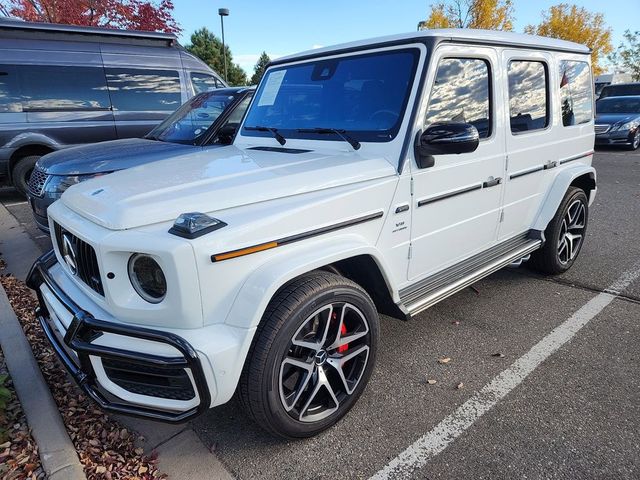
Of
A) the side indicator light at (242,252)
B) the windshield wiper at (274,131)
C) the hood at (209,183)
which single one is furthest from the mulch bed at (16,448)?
the windshield wiper at (274,131)

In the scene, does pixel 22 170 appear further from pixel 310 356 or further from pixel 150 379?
pixel 310 356

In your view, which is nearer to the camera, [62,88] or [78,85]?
[62,88]

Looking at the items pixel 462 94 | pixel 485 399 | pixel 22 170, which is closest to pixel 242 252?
pixel 485 399

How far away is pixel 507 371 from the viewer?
9.50 ft

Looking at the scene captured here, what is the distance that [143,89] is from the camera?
7941 millimetres

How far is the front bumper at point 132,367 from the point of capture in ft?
5.90

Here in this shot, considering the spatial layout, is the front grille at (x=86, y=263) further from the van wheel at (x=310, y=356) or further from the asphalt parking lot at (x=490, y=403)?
the asphalt parking lot at (x=490, y=403)

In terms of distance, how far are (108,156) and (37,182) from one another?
89cm

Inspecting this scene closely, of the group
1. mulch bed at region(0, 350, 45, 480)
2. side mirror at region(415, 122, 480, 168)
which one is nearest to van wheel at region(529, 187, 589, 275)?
side mirror at region(415, 122, 480, 168)

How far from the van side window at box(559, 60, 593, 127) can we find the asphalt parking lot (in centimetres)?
158

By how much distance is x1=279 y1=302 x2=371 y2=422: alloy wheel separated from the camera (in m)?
2.21

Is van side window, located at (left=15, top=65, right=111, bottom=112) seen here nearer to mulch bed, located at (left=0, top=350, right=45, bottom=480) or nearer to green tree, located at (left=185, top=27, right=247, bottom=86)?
mulch bed, located at (left=0, top=350, right=45, bottom=480)

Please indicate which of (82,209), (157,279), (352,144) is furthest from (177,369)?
(352,144)

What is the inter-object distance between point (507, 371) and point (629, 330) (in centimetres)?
121
